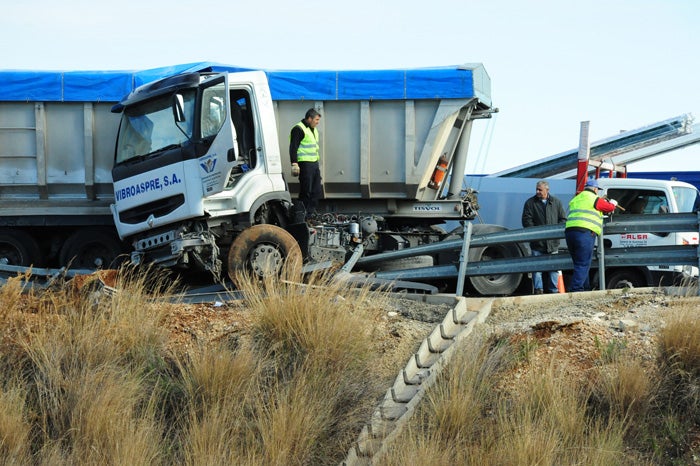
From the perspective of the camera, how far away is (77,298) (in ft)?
31.0

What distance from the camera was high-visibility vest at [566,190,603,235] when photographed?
420 inches

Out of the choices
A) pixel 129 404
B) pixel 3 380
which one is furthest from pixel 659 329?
pixel 3 380

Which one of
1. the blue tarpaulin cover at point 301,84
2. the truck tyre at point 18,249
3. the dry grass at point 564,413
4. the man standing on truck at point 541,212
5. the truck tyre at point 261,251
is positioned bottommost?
the dry grass at point 564,413

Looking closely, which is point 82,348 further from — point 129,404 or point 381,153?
point 381,153

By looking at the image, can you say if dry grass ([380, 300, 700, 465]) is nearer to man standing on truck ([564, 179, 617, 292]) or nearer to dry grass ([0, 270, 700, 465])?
dry grass ([0, 270, 700, 465])

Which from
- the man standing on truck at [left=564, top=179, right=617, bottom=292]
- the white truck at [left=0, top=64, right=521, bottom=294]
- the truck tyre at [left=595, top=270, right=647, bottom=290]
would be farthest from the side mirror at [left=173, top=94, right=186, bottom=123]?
the truck tyre at [left=595, top=270, right=647, bottom=290]

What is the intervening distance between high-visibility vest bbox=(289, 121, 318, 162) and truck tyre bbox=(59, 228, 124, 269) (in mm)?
3047

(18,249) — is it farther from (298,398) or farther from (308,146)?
(298,398)

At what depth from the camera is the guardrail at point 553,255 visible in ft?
33.8

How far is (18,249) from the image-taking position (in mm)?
13617

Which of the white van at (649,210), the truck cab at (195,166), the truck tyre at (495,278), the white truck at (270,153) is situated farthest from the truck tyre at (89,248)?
the white van at (649,210)

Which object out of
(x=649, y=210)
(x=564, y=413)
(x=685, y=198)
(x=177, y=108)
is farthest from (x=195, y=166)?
(x=685, y=198)

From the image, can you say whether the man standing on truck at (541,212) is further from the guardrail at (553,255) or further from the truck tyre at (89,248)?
the truck tyre at (89,248)

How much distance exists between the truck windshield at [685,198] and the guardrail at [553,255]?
3.94 m
